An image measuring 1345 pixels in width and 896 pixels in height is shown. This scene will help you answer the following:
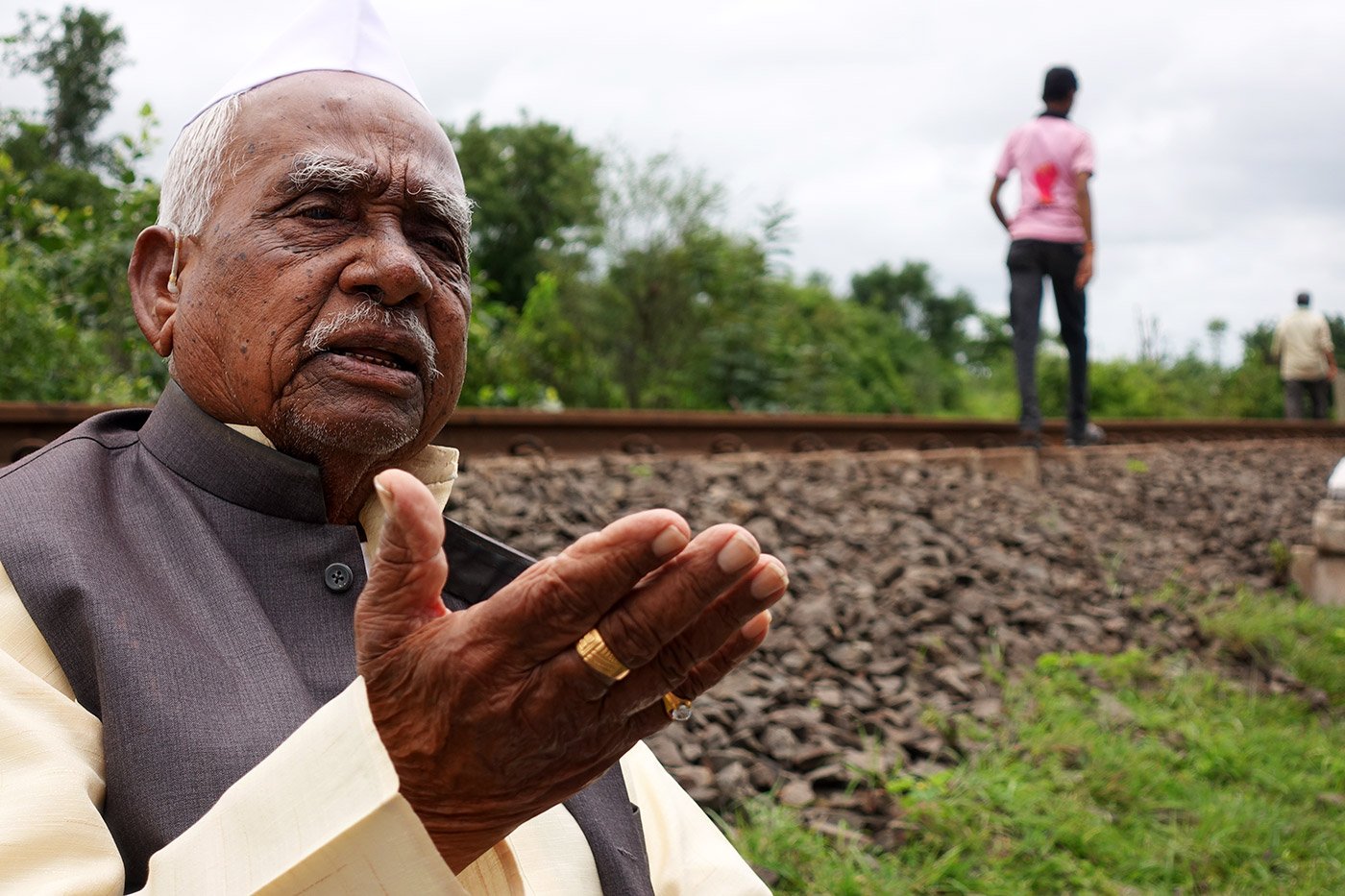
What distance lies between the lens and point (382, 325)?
179 centimetres

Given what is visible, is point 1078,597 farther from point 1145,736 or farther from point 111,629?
point 111,629

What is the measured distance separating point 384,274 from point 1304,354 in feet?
56.7

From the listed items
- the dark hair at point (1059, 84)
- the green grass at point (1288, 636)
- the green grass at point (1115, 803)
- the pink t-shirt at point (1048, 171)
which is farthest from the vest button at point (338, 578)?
the dark hair at point (1059, 84)

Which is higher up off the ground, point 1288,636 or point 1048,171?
point 1048,171

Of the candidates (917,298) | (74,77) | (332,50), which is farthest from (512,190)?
A: (917,298)

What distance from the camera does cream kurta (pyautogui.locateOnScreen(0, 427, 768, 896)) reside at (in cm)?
114

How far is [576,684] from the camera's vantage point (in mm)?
1110

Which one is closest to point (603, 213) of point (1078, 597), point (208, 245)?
point (1078, 597)

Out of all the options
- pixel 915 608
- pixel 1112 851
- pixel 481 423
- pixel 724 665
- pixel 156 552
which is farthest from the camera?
pixel 481 423

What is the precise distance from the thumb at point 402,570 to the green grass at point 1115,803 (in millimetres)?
1960

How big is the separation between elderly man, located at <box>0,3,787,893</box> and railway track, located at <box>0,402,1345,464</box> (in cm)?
273

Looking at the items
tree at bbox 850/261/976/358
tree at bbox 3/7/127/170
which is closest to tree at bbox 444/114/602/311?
tree at bbox 3/7/127/170

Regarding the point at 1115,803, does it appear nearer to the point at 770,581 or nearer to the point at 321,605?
the point at 321,605

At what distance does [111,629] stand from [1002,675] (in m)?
3.39
